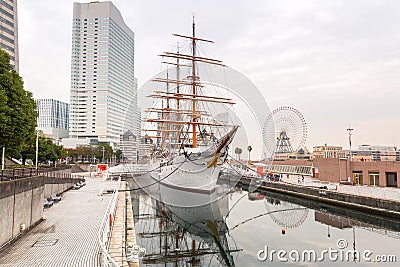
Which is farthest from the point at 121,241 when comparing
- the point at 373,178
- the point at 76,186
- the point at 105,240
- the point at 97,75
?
the point at 97,75

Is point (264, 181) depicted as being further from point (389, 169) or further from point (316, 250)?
point (316, 250)

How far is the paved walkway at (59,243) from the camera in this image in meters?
9.56

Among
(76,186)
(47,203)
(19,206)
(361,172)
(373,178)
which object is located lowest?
(76,186)

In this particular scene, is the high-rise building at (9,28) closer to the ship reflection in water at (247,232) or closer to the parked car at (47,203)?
the ship reflection in water at (247,232)

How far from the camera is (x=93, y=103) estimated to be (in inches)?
5704

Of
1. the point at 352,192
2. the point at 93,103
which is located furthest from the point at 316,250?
the point at 93,103

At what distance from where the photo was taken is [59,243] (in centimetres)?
1150

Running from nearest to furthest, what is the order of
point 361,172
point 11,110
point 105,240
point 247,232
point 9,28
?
point 105,240 → point 11,110 → point 247,232 → point 361,172 → point 9,28

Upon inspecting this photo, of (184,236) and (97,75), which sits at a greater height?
Result: (97,75)

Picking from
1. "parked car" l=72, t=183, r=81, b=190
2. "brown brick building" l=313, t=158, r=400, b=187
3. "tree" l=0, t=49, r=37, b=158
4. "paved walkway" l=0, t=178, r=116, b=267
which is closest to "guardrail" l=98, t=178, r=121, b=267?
"paved walkway" l=0, t=178, r=116, b=267

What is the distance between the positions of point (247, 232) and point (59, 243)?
516 inches

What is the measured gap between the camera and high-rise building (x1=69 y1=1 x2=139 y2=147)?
142000mm

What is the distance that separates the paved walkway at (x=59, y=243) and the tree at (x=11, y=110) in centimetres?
515

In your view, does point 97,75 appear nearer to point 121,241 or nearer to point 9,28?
point 9,28
